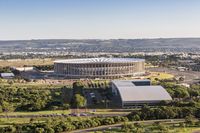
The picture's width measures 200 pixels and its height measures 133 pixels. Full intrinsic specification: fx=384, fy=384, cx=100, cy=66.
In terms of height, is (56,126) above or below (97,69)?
below

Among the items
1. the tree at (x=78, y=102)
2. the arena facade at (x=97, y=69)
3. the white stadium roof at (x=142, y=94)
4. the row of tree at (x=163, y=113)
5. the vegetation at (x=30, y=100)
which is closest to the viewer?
the row of tree at (x=163, y=113)

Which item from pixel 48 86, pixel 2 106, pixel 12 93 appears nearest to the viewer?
pixel 2 106

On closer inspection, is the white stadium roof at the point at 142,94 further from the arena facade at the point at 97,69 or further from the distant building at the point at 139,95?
the arena facade at the point at 97,69

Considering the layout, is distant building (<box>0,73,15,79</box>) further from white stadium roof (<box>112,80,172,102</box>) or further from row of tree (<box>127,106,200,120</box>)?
row of tree (<box>127,106,200,120</box>)

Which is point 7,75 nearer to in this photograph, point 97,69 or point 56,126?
point 97,69

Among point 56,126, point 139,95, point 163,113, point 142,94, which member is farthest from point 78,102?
point 56,126

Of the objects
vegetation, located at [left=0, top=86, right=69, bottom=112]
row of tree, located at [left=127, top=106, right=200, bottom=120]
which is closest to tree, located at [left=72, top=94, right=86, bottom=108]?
Answer: vegetation, located at [left=0, top=86, right=69, bottom=112]

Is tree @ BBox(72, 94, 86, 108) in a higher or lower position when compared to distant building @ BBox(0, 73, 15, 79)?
higher

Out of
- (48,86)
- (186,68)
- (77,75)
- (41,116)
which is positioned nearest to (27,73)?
(77,75)

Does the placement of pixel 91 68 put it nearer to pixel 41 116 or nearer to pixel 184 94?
pixel 184 94

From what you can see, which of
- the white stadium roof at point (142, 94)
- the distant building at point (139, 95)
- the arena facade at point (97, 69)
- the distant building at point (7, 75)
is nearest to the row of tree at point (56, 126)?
the distant building at point (139, 95)

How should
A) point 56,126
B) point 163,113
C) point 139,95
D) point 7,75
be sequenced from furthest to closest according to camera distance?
point 7,75 → point 139,95 → point 163,113 → point 56,126
